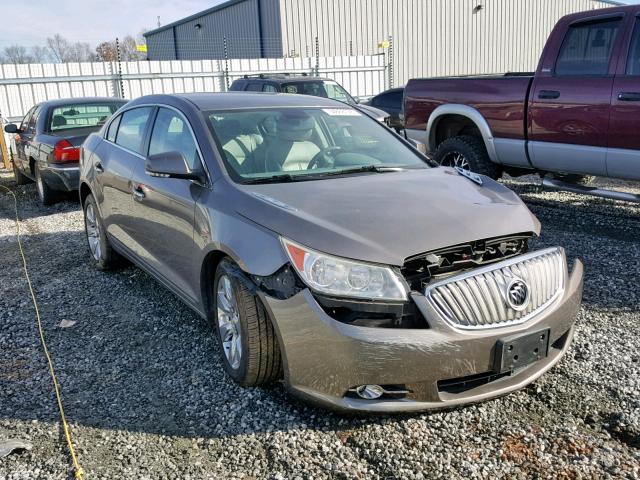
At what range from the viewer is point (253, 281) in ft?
10.3

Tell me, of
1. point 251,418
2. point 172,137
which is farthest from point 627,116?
point 251,418

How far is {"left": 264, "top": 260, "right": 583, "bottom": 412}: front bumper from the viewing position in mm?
2709

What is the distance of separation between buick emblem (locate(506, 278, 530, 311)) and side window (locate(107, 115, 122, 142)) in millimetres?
3848

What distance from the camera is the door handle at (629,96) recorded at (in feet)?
19.0

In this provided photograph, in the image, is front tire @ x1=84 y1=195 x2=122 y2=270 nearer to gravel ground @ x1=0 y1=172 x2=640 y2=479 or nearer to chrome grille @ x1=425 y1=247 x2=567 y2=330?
gravel ground @ x1=0 y1=172 x2=640 y2=479

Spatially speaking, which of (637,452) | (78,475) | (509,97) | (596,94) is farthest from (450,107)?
(78,475)

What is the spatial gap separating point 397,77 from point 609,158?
22243mm

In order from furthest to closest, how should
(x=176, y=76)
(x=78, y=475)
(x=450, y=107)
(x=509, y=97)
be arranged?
(x=176, y=76), (x=450, y=107), (x=509, y=97), (x=78, y=475)

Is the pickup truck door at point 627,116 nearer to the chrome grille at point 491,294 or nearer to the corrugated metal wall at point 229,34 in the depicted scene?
the chrome grille at point 491,294

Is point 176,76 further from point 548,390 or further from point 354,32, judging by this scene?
point 548,390

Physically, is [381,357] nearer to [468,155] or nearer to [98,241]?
[98,241]

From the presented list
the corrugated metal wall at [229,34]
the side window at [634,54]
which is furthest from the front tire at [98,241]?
the corrugated metal wall at [229,34]

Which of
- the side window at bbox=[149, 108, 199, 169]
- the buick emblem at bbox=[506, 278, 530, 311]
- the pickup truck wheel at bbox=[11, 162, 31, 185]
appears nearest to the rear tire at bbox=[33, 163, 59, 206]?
the pickup truck wheel at bbox=[11, 162, 31, 185]

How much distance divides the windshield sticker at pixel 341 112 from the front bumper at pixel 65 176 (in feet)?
17.5
